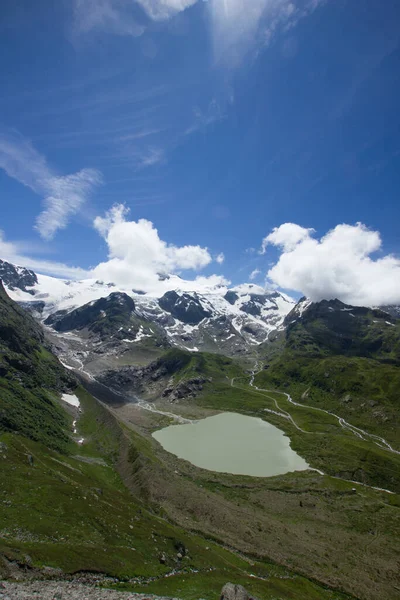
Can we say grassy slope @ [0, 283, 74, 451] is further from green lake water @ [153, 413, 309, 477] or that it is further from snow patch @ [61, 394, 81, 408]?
green lake water @ [153, 413, 309, 477]

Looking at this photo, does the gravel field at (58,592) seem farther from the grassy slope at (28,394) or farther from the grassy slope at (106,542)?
the grassy slope at (28,394)

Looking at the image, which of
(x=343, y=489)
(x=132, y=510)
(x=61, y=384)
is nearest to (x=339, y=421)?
(x=343, y=489)

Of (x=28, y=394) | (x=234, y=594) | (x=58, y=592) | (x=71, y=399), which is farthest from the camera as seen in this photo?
(x=71, y=399)

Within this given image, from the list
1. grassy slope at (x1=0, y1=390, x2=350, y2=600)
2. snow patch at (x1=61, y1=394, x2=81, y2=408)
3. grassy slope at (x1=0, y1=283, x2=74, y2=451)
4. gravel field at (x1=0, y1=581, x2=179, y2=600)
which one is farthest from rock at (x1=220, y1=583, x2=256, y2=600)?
snow patch at (x1=61, y1=394, x2=81, y2=408)

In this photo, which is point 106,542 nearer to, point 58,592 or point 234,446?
point 58,592

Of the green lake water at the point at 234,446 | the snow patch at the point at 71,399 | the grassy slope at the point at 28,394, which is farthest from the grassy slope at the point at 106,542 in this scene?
the snow patch at the point at 71,399

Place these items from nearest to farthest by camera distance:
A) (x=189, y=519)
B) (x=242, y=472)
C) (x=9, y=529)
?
1. (x=9, y=529)
2. (x=189, y=519)
3. (x=242, y=472)

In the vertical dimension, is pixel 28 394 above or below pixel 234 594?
below

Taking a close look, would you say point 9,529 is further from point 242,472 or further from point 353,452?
point 353,452

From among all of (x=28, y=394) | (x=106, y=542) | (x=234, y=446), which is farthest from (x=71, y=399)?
(x=106, y=542)
